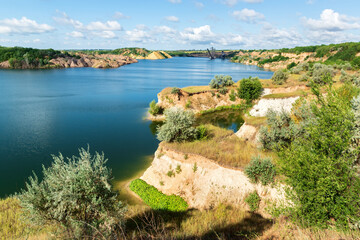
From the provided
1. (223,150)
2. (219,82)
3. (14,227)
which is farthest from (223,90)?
(14,227)

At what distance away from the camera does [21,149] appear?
2966cm

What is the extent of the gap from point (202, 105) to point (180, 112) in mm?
33023

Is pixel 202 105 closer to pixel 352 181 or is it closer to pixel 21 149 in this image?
pixel 21 149

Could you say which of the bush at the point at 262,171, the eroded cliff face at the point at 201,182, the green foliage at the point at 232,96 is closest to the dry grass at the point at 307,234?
the bush at the point at 262,171

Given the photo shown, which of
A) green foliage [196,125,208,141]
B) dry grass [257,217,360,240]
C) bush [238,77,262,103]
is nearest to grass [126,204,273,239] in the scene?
dry grass [257,217,360,240]

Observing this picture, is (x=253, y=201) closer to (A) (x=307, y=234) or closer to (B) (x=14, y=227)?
(A) (x=307, y=234)

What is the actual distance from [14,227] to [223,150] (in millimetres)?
16731

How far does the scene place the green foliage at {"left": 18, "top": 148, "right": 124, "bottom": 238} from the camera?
10195mm

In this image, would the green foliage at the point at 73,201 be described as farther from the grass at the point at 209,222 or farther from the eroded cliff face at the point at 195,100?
the eroded cliff face at the point at 195,100

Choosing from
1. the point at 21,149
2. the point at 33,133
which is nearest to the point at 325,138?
the point at 21,149

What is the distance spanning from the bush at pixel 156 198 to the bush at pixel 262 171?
645cm

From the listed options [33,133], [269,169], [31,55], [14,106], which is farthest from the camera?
[31,55]

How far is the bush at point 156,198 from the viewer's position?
17688 millimetres

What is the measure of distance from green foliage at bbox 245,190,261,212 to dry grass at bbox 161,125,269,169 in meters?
2.31
